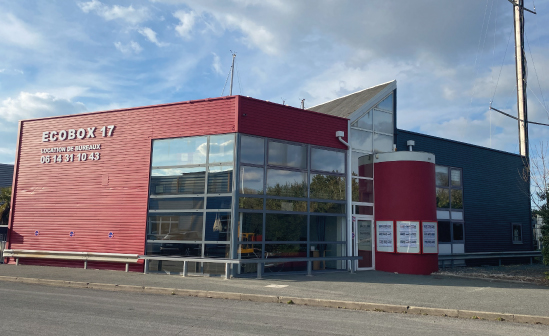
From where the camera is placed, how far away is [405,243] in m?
17.1

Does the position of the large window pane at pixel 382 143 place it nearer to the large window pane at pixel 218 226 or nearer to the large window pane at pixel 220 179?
the large window pane at pixel 220 179

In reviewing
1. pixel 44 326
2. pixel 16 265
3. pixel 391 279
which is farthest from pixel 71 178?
pixel 391 279

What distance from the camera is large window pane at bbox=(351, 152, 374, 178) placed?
18.6 meters

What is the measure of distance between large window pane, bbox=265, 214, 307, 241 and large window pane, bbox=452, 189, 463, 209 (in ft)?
30.6

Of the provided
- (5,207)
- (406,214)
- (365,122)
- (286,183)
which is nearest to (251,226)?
(286,183)

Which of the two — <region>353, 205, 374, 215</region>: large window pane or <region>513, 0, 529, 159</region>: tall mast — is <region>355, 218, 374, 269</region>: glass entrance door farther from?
<region>513, 0, 529, 159</region>: tall mast

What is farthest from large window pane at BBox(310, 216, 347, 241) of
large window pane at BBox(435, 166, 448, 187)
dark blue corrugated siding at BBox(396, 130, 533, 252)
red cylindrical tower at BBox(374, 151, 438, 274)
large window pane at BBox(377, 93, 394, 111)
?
large window pane at BBox(435, 166, 448, 187)

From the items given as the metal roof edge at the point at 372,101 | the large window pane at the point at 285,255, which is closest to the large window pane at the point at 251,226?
the large window pane at the point at 285,255

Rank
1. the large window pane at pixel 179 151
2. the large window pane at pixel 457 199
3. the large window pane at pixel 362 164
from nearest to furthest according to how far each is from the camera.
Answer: the large window pane at pixel 179 151
the large window pane at pixel 362 164
the large window pane at pixel 457 199

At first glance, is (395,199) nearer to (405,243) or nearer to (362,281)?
(405,243)

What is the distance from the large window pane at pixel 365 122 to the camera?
18.9m

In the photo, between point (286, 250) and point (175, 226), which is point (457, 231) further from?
point (175, 226)

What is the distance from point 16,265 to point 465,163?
68.2 feet

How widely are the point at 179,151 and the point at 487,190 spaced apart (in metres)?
16.3
